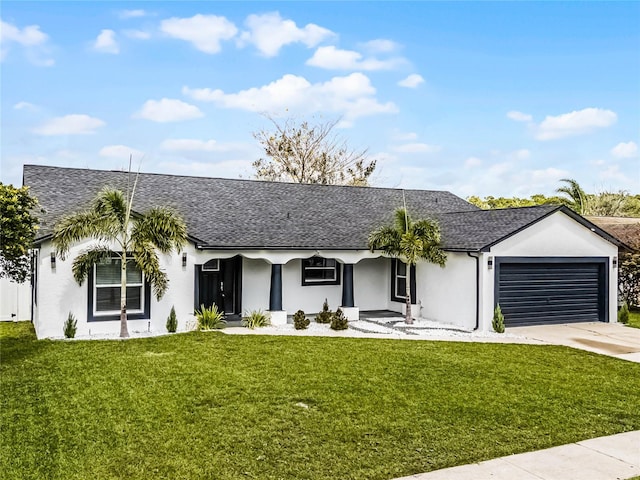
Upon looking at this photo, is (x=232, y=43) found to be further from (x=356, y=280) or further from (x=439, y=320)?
(x=439, y=320)

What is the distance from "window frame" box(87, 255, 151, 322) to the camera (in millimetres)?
13844

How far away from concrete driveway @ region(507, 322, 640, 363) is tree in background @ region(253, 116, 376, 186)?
24626 millimetres

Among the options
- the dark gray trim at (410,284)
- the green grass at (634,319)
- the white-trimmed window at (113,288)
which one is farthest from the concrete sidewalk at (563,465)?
the green grass at (634,319)

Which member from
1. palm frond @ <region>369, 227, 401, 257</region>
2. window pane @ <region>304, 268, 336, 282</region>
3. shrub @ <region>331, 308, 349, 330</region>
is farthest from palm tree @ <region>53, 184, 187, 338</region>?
palm frond @ <region>369, 227, 401, 257</region>

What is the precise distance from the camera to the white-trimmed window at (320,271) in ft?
59.6

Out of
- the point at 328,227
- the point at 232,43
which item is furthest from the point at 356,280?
the point at 232,43

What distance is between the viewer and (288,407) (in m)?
7.75

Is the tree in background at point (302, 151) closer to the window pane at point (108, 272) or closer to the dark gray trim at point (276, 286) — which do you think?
the dark gray trim at point (276, 286)

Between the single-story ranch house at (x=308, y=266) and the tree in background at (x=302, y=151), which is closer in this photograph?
the single-story ranch house at (x=308, y=266)

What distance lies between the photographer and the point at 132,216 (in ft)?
45.5

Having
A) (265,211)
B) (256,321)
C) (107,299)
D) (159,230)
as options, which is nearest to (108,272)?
(107,299)

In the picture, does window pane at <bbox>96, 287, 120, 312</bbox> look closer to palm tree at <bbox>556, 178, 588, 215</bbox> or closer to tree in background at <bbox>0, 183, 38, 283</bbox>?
tree in background at <bbox>0, 183, 38, 283</bbox>

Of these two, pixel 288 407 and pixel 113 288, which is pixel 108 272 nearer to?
pixel 113 288

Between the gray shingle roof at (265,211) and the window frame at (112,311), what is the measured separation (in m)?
1.71
